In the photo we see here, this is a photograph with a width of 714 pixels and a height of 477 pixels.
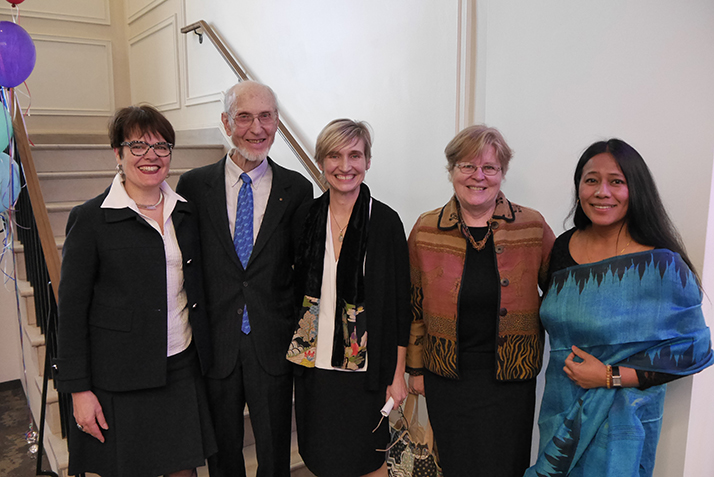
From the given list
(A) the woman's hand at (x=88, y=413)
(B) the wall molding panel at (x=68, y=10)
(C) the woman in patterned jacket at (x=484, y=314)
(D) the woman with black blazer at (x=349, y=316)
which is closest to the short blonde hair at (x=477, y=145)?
(C) the woman in patterned jacket at (x=484, y=314)

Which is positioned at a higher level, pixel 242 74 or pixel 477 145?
pixel 242 74

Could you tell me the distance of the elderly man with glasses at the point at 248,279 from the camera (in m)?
1.69

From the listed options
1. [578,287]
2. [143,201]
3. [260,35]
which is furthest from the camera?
[260,35]

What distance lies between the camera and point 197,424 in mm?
1619

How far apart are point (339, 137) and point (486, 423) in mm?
1012

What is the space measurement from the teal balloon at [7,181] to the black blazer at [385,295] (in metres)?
1.42

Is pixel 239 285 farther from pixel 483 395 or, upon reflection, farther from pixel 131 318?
pixel 483 395

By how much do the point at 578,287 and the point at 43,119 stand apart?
5053 mm

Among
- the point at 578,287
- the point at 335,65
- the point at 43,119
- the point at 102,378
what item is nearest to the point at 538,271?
the point at 578,287

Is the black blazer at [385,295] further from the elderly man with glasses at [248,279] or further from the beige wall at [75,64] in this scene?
the beige wall at [75,64]

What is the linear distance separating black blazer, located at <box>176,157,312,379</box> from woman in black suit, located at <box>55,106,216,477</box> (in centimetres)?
9

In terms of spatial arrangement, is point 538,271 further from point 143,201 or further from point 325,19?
point 325,19

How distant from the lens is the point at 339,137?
1608 mm

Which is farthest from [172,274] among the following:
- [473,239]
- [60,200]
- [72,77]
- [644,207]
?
[72,77]
